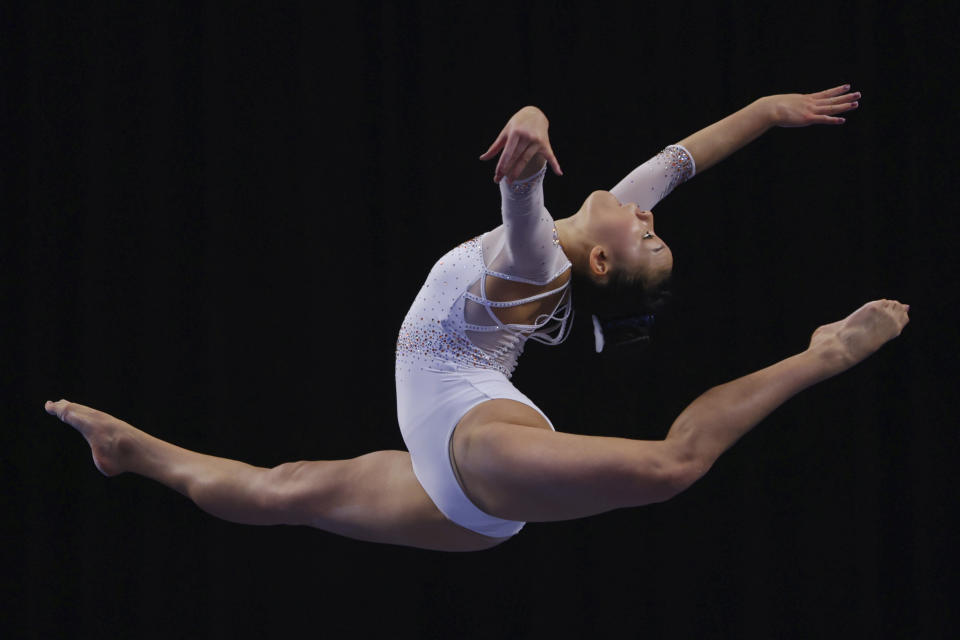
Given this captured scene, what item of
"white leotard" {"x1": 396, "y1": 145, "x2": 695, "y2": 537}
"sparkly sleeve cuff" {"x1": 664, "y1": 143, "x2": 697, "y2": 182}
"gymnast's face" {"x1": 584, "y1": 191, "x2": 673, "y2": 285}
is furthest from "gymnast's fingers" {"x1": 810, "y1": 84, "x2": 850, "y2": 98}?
"white leotard" {"x1": 396, "y1": 145, "x2": 695, "y2": 537}

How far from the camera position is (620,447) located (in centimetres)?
168

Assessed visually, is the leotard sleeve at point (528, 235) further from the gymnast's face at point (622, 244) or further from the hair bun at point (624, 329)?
the hair bun at point (624, 329)

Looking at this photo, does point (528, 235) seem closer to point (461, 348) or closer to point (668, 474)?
point (461, 348)

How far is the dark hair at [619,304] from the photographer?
196cm

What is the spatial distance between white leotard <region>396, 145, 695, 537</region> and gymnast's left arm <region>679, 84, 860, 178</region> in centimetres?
56

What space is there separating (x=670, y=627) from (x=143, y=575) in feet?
5.06

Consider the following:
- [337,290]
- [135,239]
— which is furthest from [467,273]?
[135,239]

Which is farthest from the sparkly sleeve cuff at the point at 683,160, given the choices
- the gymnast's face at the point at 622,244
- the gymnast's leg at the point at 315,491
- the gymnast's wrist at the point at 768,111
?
the gymnast's leg at the point at 315,491

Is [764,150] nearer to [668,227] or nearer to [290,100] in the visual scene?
[668,227]

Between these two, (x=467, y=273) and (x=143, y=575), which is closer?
(x=467, y=273)

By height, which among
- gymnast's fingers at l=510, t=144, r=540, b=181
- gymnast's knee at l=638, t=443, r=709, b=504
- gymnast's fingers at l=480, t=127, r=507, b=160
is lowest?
gymnast's knee at l=638, t=443, r=709, b=504

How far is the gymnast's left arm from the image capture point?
7.37ft

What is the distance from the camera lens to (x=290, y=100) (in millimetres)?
2809

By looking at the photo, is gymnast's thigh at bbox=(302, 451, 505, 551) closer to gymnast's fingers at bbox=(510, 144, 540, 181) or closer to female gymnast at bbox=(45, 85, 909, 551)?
female gymnast at bbox=(45, 85, 909, 551)
